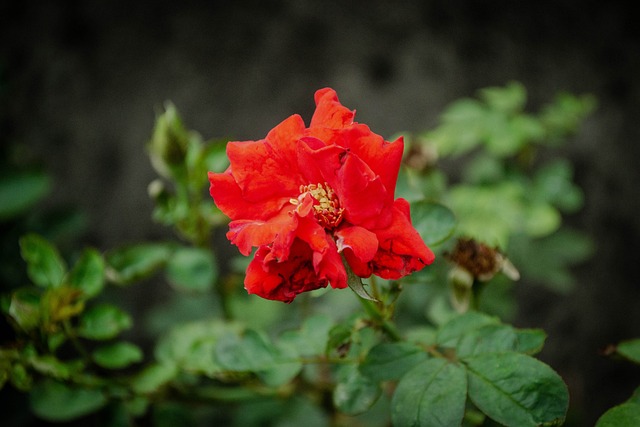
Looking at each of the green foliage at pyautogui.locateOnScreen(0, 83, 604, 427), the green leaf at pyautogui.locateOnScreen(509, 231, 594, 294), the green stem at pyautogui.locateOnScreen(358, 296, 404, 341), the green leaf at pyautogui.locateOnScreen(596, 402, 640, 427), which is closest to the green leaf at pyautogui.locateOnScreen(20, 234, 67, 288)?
the green foliage at pyautogui.locateOnScreen(0, 83, 604, 427)

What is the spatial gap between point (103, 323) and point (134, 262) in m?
0.14

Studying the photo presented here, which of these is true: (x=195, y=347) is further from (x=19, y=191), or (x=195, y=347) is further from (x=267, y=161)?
(x=19, y=191)

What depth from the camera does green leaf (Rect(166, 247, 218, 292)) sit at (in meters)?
0.92

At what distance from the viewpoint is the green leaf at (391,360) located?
65 cm

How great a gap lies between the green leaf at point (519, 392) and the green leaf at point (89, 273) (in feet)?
1.76

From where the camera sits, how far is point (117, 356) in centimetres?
83

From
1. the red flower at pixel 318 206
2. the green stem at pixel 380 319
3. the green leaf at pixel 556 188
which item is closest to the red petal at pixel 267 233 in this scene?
the red flower at pixel 318 206

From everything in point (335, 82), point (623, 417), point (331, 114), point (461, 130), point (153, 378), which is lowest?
point (623, 417)

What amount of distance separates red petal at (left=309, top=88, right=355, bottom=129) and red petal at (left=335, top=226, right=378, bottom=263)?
11 cm

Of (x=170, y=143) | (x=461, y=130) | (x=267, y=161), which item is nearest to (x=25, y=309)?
(x=170, y=143)

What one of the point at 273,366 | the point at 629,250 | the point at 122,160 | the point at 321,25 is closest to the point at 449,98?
the point at 321,25

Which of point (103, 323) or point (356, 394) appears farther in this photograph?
point (103, 323)

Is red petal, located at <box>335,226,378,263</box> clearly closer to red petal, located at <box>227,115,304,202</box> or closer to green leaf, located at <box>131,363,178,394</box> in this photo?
red petal, located at <box>227,115,304,202</box>

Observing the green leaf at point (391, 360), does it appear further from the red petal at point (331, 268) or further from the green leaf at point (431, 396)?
the red petal at point (331, 268)
